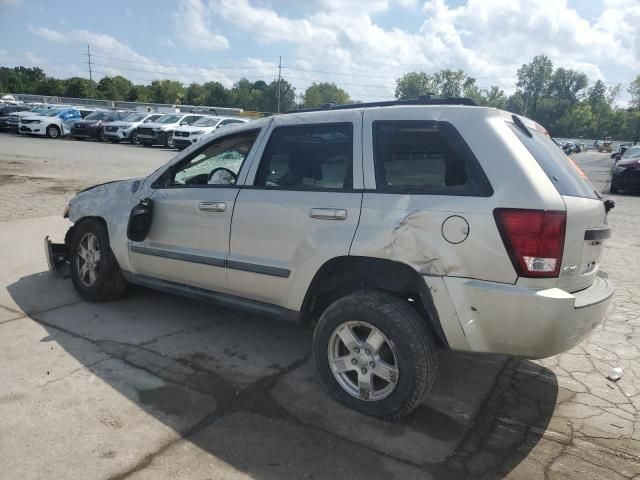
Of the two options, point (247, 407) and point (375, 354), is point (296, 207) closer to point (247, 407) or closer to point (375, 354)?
point (375, 354)

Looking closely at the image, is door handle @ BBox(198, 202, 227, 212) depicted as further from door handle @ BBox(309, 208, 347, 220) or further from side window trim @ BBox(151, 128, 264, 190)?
door handle @ BBox(309, 208, 347, 220)

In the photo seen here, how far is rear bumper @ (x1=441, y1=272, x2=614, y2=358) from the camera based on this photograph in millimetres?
2504

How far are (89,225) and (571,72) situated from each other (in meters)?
146

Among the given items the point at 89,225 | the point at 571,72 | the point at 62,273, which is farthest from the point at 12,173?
the point at 571,72

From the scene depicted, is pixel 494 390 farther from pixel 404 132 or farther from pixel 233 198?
pixel 233 198

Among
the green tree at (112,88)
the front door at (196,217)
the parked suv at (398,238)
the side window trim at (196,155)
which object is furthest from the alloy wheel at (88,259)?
the green tree at (112,88)

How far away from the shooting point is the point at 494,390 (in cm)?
343

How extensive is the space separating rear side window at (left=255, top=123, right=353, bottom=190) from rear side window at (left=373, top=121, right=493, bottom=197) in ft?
0.74

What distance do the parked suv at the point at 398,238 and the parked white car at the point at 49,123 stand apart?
85.4 feet

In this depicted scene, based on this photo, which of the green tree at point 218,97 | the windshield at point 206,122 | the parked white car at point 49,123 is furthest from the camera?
the green tree at point 218,97

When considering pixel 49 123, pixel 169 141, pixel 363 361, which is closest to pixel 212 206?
pixel 363 361

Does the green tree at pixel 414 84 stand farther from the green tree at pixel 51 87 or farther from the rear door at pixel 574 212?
the rear door at pixel 574 212

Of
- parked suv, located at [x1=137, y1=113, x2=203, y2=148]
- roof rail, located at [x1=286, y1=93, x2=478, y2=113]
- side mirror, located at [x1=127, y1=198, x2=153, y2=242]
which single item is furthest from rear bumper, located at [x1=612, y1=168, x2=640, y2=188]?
parked suv, located at [x1=137, y1=113, x2=203, y2=148]

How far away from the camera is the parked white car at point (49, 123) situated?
25.5 m
